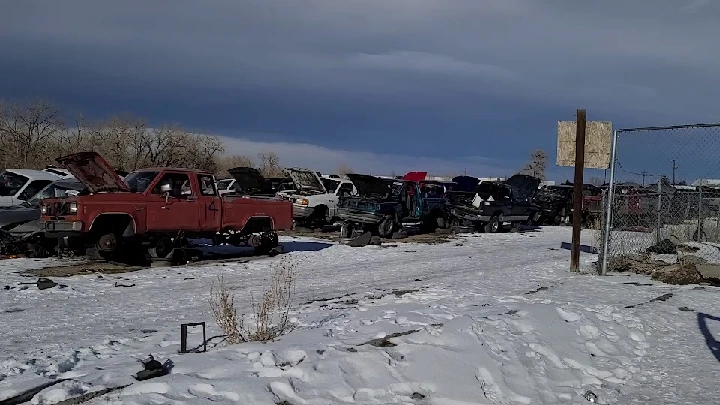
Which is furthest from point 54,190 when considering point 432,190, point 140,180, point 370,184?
point 432,190

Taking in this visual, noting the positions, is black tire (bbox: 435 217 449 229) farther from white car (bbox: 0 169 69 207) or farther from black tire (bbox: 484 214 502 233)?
white car (bbox: 0 169 69 207)

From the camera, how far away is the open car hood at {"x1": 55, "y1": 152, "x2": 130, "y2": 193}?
36.8ft

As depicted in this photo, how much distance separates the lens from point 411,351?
5484mm

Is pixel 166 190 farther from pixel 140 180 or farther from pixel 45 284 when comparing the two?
pixel 45 284

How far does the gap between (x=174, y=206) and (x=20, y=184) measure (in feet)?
17.4

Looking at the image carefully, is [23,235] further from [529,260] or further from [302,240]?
[529,260]

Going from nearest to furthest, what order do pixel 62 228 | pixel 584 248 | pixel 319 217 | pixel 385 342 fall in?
pixel 385 342
pixel 62 228
pixel 584 248
pixel 319 217

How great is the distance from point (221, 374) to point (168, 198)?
823 centimetres

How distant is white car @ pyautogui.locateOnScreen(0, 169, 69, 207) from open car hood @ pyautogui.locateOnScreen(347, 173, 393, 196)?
9.09 m

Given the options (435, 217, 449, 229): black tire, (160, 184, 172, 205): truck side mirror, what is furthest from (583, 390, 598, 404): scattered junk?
(435, 217, 449, 229): black tire

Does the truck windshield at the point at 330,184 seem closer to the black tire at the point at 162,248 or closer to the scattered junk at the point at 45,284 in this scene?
the black tire at the point at 162,248

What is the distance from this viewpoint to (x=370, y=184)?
2053 centimetres

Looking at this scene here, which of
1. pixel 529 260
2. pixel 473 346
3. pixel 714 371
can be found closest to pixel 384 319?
pixel 473 346

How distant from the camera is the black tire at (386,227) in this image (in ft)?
63.1
